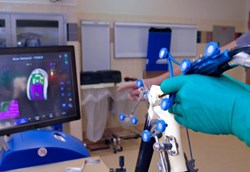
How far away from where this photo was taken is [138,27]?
4168mm

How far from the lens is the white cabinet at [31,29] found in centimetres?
303

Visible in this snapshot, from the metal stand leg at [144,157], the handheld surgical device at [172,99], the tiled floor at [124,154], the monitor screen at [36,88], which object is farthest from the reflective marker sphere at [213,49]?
the tiled floor at [124,154]

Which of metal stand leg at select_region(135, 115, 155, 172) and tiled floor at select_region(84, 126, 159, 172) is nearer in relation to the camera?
metal stand leg at select_region(135, 115, 155, 172)

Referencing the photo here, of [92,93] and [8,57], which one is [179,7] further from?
[8,57]

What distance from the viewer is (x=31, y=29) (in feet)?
10.3

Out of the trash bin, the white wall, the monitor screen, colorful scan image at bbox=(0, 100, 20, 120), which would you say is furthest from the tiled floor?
colorful scan image at bbox=(0, 100, 20, 120)

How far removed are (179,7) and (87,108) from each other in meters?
2.26

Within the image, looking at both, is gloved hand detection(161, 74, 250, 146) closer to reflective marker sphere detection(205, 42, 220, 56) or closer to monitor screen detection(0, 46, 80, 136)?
reflective marker sphere detection(205, 42, 220, 56)

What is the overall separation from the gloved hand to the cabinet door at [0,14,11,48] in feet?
8.98

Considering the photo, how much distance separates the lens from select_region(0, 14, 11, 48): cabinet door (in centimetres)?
301

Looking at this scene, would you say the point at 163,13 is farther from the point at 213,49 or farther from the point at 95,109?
the point at 213,49

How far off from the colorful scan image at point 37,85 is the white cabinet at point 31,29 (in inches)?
82.7

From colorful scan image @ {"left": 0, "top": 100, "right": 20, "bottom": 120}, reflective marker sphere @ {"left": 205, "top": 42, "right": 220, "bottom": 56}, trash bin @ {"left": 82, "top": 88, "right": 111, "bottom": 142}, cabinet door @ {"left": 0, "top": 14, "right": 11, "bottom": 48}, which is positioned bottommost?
trash bin @ {"left": 82, "top": 88, "right": 111, "bottom": 142}

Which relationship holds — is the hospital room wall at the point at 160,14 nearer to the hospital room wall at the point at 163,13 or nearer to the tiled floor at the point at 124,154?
the hospital room wall at the point at 163,13
